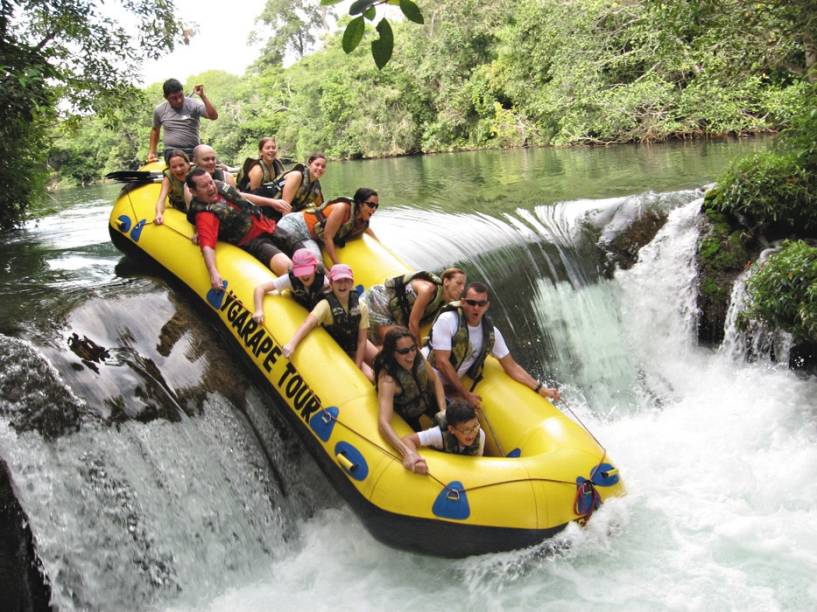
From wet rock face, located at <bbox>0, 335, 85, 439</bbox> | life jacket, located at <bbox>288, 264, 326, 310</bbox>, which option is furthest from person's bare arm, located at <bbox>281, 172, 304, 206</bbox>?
wet rock face, located at <bbox>0, 335, 85, 439</bbox>

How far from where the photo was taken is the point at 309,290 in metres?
5.11

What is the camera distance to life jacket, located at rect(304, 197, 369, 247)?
6098 millimetres

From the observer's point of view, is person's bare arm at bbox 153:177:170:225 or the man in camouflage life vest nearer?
the man in camouflage life vest

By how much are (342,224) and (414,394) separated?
193 centimetres

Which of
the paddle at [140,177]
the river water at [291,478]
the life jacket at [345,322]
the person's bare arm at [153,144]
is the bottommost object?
the river water at [291,478]

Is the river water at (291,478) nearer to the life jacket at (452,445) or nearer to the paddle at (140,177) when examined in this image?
the life jacket at (452,445)

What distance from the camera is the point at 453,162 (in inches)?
818

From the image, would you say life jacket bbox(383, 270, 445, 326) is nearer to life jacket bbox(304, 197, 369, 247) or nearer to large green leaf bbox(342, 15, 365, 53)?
life jacket bbox(304, 197, 369, 247)

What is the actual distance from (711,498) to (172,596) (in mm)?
3462

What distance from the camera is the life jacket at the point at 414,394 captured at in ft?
15.2

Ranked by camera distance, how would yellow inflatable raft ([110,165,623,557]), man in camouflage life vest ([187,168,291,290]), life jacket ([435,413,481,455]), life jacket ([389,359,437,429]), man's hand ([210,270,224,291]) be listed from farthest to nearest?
man in camouflage life vest ([187,168,291,290]) < man's hand ([210,270,224,291]) < life jacket ([389,359,437,429]) < life jacket ([435,413,481,455]) < yellow inflatable raft ([110,165,623,557])

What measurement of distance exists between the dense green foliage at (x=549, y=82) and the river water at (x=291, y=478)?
3560 millimetres

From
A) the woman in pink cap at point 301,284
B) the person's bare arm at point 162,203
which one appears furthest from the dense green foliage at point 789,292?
the person's bare arm at point 162,203

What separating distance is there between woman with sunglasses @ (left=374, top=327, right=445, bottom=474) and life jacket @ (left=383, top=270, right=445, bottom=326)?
60 centimetres
